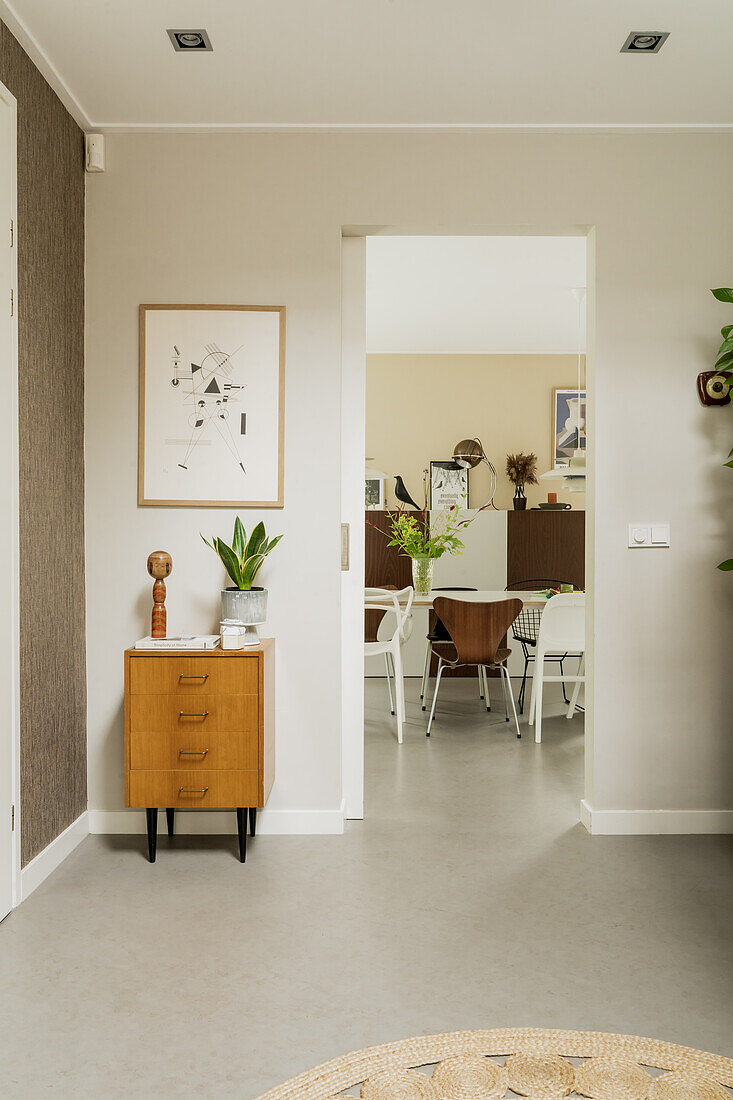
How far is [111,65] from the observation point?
2766 millimetres

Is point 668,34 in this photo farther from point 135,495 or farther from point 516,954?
point 516,954

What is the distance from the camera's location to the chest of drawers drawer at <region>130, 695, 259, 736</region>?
2848 mm

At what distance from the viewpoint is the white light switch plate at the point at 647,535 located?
3225 millimetres

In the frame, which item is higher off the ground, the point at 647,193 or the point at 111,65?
the point at 111,65

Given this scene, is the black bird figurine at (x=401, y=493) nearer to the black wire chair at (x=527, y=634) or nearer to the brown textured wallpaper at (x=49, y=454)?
the black wire chair at (x=527, y=634)

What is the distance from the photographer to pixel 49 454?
9.44ft

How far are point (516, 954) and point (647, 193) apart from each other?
2647 mm

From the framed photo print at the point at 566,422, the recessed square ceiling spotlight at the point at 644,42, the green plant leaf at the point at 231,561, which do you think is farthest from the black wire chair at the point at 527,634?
the recessed square ceiling spotlight at the point at 644,42

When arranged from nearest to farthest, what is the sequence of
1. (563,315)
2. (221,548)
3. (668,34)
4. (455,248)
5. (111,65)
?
(668,34) < (111,65) < (221,548) < (455,248) < (563,315)

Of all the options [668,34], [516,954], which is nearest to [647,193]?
[668,34]

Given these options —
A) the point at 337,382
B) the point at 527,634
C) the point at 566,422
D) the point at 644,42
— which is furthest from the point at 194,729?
the point at 566,422

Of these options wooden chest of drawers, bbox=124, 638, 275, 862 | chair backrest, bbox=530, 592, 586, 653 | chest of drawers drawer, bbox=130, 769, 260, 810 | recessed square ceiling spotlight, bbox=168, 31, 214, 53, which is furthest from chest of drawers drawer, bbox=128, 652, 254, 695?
chair backrest, bbox=530, 592, 586, 653

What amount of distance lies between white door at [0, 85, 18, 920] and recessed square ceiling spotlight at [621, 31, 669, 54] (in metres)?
1.85

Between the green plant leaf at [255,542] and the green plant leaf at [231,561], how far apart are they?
0.05m
